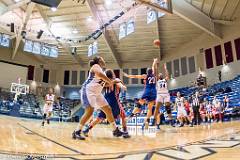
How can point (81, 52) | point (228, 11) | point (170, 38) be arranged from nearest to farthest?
point (228, 11), point (170, 38), point (81, 52)

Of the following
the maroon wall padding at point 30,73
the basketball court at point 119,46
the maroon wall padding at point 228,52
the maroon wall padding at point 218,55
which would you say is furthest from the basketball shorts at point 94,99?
the maroon wall padding at point 30,73

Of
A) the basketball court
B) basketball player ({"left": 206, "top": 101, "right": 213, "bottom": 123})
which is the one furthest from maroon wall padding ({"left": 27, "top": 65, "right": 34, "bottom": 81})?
basketball player ({"left": 206, "top": 101, "right": 213, "bottom": 123})

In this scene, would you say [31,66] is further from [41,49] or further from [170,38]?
[170,38]

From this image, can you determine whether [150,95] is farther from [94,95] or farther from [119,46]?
[119,46]

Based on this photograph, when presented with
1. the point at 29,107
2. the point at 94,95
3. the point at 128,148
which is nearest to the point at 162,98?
the point at 94,95

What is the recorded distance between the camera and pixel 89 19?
19438 mm

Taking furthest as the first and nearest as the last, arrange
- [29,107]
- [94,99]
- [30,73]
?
[30,73] → [29,107] → [94,99]

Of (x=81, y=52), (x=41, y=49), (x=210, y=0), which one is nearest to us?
(x=210, y=0)

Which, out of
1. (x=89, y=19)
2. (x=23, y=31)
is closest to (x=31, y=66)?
(x=23, y=31)

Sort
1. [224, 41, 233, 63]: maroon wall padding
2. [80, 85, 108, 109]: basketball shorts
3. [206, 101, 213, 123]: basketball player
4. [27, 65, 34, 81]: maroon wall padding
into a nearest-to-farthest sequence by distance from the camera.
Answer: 1. [80, 85, 108, 109]: basketball shorts
2. [206, 101, 213, 123]: basketball player
3. [224, 41, 233, 63]: maroon wall padding
4. [27, 65, 34, 81]: maroon wall padding

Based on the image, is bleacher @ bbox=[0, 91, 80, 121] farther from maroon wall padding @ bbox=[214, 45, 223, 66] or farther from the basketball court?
maroon wall padding @ bbox=[214, 45, 223, 66]

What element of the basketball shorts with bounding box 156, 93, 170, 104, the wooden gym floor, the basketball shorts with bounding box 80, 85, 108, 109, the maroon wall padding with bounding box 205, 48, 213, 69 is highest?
the maroon wall padding with bounding box 205, 48, 213, 69

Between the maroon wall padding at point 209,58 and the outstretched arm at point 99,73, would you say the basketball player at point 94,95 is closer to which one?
the outstretched arm at point 99,73

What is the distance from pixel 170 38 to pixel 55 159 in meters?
21.0
